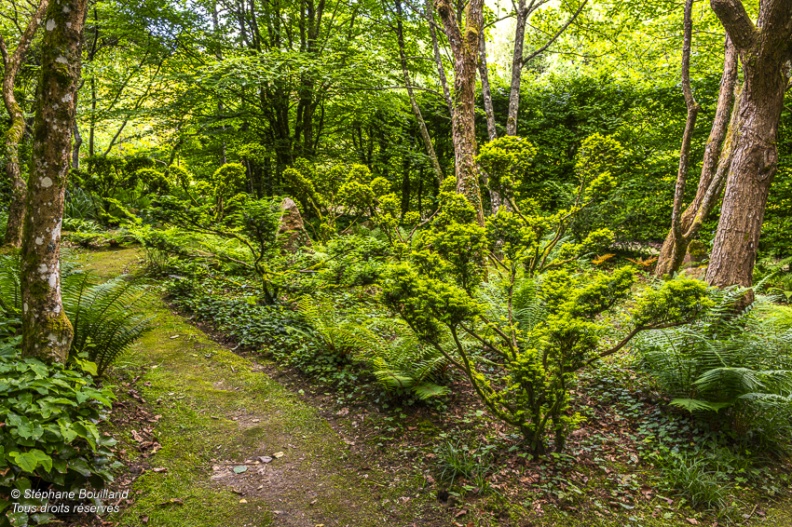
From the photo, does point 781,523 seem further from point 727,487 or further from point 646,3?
point 646,3

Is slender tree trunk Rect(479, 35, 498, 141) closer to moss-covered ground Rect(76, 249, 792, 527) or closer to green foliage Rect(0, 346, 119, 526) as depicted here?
moss-covered ground Rect(76, 249, 792, 527)

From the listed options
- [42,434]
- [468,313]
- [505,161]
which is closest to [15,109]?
[42,434]

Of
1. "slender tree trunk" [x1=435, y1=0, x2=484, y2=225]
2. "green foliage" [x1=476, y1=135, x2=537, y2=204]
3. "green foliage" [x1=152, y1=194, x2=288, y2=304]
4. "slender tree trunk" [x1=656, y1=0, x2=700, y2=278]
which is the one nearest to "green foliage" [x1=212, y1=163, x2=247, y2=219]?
"green foliage" [x1=152, y1=194, x2=288, y2=304]

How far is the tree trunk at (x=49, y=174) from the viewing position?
2756 mm

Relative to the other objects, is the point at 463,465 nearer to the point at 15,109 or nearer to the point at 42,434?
the point at 42,434

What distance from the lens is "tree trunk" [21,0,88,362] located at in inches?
108

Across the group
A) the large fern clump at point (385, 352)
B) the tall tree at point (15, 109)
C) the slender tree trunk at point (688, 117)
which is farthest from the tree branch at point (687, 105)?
the tall tree at point (15, 109)

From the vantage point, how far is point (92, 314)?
11.8 ft

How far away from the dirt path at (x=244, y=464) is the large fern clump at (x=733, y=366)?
252cm

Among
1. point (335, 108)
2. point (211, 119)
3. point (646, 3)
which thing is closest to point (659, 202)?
point (646, 3)

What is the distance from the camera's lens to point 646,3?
9.07m

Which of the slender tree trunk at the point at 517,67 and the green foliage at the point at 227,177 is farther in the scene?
the slender tree trunk at the point at 517,67

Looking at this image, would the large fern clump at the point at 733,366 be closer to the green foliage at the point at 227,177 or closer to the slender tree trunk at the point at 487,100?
the slender tree trunk at the point at 487,100

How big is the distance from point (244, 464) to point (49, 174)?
95.7 inches
